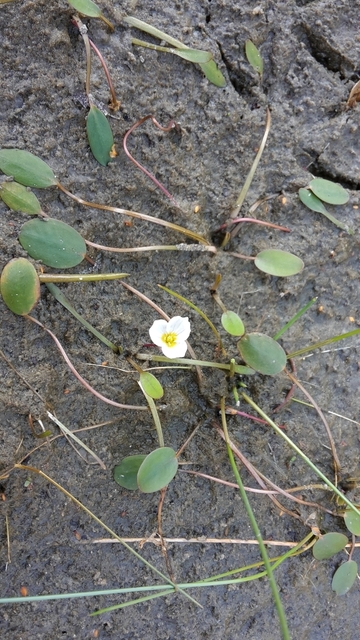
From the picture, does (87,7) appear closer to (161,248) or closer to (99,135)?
(99,135)

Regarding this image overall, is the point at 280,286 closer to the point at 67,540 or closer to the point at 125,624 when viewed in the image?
the point at 67,540

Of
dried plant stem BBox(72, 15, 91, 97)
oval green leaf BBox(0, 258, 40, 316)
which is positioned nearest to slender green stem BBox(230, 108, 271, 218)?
dried plant stem BBox(72, 15, 91, 97)

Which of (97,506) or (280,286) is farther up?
(280,286)

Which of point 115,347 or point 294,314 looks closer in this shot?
point 115,347

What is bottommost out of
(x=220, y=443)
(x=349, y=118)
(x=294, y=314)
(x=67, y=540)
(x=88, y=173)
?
(x=67, y=540)

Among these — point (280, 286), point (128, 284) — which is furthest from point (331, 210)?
point (128, 284)

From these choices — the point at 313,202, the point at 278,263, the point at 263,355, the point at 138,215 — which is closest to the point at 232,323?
the point at 263,355

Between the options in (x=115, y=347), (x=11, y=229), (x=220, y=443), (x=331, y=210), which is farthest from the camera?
(x=331, y=210)

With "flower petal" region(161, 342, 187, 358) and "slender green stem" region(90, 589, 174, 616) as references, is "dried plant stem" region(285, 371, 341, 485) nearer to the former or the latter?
"flower petal" region(161, 342, 187, 358)
